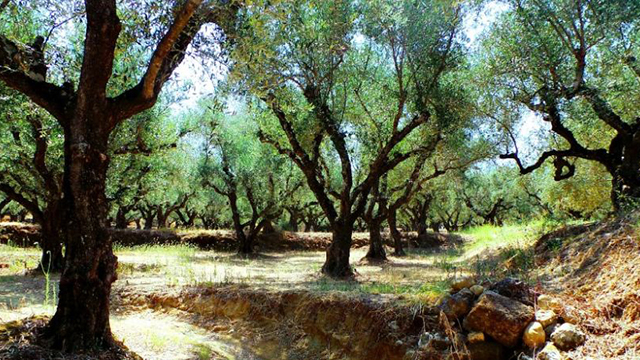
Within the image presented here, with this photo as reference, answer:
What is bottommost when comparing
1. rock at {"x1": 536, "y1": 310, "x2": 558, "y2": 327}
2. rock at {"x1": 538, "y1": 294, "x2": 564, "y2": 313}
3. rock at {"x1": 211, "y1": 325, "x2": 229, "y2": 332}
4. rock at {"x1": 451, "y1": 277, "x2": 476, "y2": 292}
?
rock at {"x1": 211, "y1": 325, "x2": 229, "y2": 332}

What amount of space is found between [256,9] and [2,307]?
18.9 ft

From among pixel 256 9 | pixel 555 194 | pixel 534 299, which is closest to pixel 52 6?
pixel 256 9

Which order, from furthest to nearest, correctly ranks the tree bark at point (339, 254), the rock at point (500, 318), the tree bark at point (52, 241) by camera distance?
the tree bark at point (339, 254)
the tree bark at point (52, 241)
the rock at point (500, 318)

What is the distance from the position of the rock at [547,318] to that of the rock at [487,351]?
51 centimetres

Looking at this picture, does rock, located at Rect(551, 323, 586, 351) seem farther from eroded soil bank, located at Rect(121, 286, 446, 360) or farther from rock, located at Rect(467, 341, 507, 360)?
eroded soil bank, located at Rect(121, 286, 446, 360)

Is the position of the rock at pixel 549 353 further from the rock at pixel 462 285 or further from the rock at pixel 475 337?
the rock at pixel 462 285

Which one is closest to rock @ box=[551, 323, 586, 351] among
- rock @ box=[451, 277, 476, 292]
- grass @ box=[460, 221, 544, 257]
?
rock @ box=[451, 277, 476, 292]

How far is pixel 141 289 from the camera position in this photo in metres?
8.30

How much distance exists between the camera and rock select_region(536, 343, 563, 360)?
3977 mm

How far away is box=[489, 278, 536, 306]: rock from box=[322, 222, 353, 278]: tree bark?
6.10m

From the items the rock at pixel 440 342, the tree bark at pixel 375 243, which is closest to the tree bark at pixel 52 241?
the rock at pixel 440 342

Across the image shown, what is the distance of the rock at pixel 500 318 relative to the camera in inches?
176

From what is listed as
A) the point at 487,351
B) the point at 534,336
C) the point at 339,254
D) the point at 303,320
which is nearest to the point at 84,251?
the point at 303,320

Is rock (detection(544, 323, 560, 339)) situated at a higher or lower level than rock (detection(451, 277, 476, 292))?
lower
